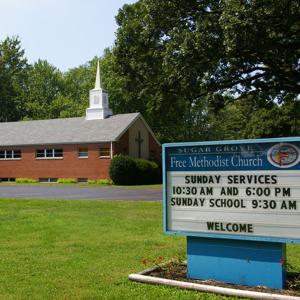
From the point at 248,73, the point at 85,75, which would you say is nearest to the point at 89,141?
the point at 248,73

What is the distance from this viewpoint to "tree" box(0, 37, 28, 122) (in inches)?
3147

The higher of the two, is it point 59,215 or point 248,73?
point 248,73

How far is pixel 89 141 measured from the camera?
146 ft

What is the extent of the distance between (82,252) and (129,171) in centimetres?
3084

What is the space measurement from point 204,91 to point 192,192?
17183 millimetres

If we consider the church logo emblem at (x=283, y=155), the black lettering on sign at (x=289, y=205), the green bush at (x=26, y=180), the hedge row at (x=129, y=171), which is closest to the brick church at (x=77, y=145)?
the green bush at (x=26, y=180)

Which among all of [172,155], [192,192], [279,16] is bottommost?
[192,192]

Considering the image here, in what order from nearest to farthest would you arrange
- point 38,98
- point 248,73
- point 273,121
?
point 248,73 → point 273,121 → point 38,98

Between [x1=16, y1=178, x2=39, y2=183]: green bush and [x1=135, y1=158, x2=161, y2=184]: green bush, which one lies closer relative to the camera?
[x1=135, y1=158, x2=161, y2=184]: green bush

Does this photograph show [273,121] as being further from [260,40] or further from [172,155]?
[172,155]

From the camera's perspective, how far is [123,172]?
40.0m

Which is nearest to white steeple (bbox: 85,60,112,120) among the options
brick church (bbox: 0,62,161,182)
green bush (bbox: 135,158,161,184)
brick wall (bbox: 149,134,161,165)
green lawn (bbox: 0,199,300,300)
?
Answer: brick church (bbox: 0,62,161,182)

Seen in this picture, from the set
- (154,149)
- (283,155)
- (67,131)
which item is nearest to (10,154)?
(67,131)

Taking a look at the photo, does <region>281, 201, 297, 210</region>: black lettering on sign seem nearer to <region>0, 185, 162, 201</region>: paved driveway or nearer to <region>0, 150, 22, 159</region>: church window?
<region>0, 185, 162, 201</region>: paved driveway
